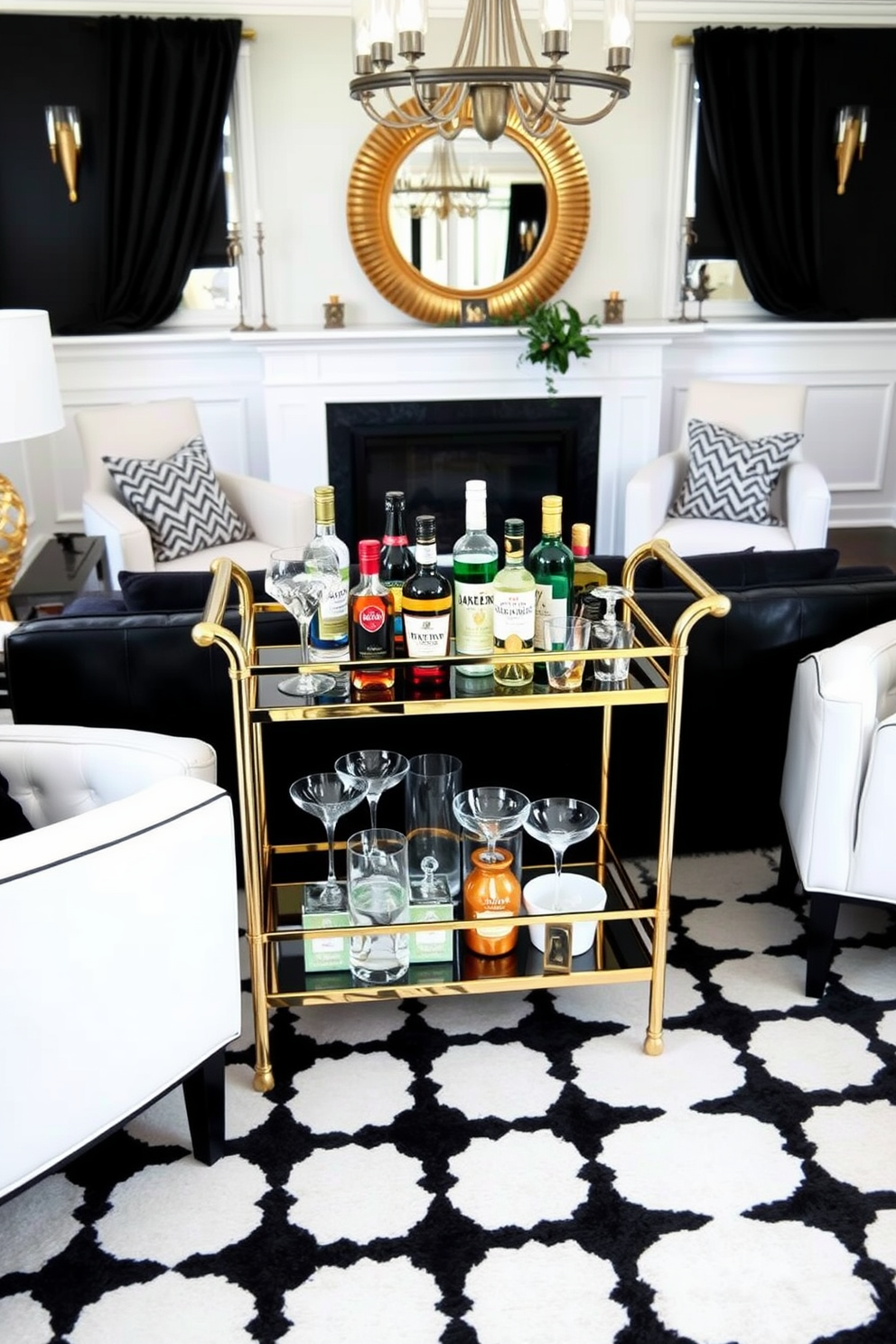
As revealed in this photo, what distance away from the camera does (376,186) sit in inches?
201

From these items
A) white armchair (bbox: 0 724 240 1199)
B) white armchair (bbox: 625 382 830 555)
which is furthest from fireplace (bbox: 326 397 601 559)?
white armchair (bbox: 0 724 240 1199)

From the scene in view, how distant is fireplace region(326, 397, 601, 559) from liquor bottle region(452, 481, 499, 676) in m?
3.28

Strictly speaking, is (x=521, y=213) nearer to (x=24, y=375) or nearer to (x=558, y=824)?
(x=24, y=375)

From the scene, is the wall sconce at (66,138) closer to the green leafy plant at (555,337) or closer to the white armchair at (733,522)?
the green leafy plant at (555,337)

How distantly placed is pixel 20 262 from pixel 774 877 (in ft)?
13.6

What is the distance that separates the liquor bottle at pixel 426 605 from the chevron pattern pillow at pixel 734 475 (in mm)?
2858

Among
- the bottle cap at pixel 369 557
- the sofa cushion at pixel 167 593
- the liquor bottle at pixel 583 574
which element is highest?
the bottle cap at pixel 369 557

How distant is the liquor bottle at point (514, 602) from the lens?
→ 6.29 feet

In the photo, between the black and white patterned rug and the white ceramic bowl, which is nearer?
the black and white patterned rug

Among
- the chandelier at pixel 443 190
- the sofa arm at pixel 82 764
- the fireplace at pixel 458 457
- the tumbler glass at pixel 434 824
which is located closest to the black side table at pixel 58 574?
the sofa arm at pixel 82 764

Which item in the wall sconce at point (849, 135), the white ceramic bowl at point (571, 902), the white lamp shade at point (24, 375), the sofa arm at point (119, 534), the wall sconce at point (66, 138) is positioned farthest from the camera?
the wall sconce at point (849, 135)

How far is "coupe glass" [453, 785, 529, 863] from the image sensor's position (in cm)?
213

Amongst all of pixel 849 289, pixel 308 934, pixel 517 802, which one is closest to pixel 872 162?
pixel 849 289

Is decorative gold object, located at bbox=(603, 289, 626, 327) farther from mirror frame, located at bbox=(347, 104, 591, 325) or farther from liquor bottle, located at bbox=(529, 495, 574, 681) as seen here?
liquor bottle, located at bbox=(529, 495, 574, 681)
